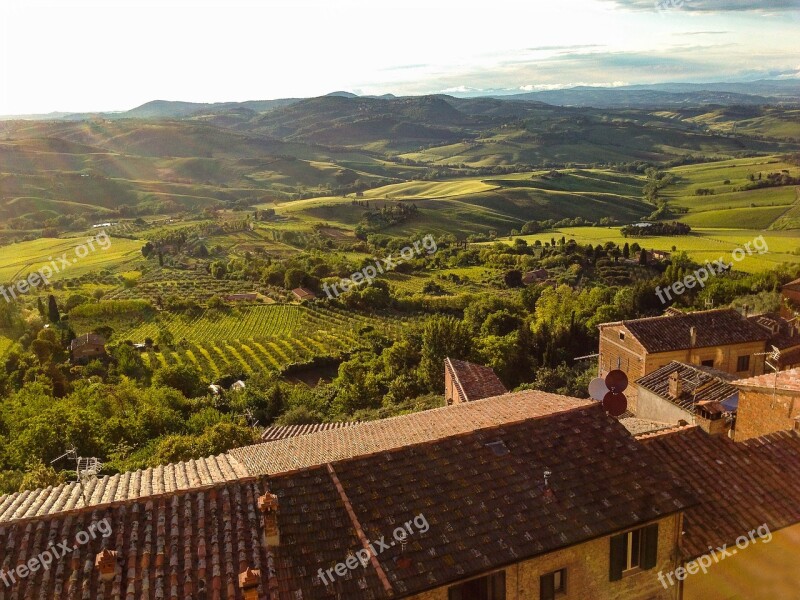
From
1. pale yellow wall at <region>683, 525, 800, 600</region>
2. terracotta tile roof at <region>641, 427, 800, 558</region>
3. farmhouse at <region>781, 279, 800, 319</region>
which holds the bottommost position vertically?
farmhouse at <region>781, 279, 800, 319</region>

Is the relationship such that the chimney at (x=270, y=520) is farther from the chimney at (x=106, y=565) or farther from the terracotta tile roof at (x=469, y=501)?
the chimney at (x=106, y=565)

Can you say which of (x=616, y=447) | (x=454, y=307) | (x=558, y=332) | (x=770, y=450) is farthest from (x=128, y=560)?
(x=454, y=307)

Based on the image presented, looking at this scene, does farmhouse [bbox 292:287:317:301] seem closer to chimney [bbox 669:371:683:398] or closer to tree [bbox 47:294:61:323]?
tree [bbox 47:294:61:323]

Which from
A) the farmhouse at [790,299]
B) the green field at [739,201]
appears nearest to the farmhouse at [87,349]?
the farmhouse at [790,299]

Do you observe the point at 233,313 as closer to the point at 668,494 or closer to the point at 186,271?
the point at 186,271

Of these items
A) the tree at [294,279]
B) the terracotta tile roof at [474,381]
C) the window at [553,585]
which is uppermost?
the window at [553,585]

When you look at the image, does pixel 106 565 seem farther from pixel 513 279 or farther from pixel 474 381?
pixel 513 279

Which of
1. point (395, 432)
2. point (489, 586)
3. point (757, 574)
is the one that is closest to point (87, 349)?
point (395, 432)

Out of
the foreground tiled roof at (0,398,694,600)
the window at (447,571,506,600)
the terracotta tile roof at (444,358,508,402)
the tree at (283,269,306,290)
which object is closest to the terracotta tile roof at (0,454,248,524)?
the foreground tiled roof at (0,398,694,600)

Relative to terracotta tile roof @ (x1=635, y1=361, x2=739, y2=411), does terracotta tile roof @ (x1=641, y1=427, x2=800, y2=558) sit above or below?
above
